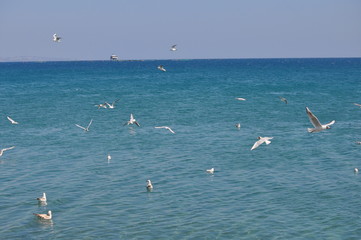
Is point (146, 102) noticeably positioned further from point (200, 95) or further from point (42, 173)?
point (42, 173)

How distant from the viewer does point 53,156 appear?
3891 centimetres

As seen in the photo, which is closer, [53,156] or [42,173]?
[42,173]

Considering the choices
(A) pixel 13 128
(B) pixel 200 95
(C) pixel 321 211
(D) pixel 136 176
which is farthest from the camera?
(B) pixel 200 95

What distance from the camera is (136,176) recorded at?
109ft

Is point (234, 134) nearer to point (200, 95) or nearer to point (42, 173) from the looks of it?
point (42, 173)

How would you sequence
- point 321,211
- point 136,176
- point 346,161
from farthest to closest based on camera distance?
point 346,161
point 136,176
point 321,211

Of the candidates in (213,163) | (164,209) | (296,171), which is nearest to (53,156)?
(213,163)

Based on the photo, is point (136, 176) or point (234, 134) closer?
point (136, 176)

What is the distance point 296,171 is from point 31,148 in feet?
74.4

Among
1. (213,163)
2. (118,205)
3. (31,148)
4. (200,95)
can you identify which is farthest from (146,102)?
(118,205)

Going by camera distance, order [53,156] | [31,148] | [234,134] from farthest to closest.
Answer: [234,134], [31,148], [53,156]

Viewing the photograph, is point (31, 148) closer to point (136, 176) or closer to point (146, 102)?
point (136, 176)

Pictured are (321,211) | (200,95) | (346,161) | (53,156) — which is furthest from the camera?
(200,95)

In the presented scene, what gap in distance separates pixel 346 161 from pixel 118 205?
727 inches
